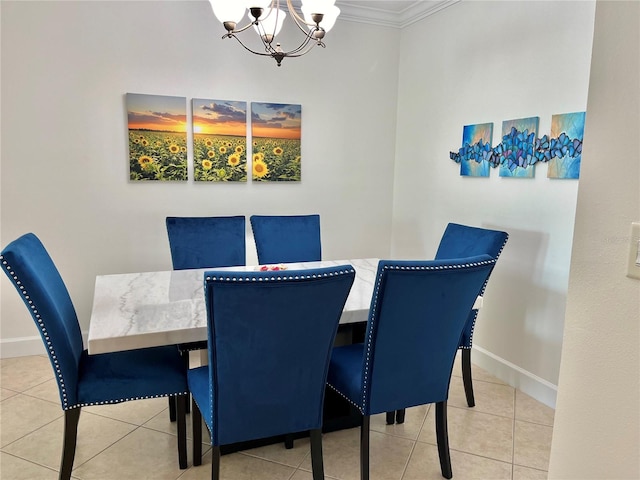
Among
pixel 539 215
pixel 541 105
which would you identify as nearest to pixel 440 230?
pixel 539 215

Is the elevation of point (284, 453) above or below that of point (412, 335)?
below

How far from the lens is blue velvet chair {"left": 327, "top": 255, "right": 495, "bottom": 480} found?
5.69 feet

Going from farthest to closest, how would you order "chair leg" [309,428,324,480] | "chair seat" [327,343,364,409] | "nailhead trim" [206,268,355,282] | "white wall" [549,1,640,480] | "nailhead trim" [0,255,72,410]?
"chair seat" [327,343,364,409]
"chair leg" [309,428,324,480]
"nailhead trim" [0,255,72,410]
"nailhead trim" [206,268,355,282]
"white wall" [549,1,640,480]

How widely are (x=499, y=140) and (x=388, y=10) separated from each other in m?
1.55

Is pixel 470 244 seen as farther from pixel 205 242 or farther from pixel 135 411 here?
pixel 135 411

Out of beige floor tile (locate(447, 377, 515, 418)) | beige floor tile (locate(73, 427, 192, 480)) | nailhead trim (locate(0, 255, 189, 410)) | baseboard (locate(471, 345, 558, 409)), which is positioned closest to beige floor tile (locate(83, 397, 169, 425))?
beige floor tile (locate(73, 427, 192, 480))

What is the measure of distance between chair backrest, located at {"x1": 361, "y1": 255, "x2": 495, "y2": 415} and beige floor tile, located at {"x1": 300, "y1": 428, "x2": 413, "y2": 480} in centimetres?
43

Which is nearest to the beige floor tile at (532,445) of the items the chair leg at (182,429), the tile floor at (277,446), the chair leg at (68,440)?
the tile floor at (277,446)

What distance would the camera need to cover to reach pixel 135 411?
2656 millimetres

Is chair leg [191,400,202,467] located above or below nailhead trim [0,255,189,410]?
below

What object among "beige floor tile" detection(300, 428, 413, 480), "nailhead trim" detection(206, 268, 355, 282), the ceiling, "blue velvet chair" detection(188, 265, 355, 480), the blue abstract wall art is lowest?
"beige floor tile" detection(300, 428, 413, 480)

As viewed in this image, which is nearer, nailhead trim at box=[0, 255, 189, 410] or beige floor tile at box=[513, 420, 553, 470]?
nailhead trim at box=[0, 255, 189, 410]

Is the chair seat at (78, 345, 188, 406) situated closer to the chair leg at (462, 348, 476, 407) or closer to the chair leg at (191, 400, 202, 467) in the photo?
the chair leg at (191, 400, 202, 467)

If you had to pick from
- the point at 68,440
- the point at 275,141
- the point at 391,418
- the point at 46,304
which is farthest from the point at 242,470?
the point at 275,141
